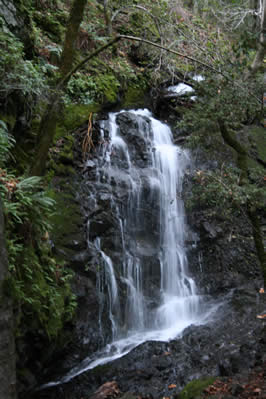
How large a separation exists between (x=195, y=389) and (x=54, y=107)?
4842 millimetres

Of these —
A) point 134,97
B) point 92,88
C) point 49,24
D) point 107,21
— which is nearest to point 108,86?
point 92,88

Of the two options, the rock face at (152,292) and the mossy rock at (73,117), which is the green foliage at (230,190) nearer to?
the rock face at (152,292)

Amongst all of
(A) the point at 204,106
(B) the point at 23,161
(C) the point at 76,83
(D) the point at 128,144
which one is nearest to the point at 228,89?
(A) the point at 204,106

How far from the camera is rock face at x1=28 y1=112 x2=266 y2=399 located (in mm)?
5719

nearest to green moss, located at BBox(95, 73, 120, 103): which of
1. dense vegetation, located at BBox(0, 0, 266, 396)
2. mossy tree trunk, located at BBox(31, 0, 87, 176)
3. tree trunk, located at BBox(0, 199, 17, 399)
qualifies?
dense vegetation, located at BBox(0, 0, 266, 396)

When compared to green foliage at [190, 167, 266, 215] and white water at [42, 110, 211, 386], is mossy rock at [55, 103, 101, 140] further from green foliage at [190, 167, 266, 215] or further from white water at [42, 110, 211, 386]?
green foliage at [190, 167, 266, 215]

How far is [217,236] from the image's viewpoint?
1020 cm

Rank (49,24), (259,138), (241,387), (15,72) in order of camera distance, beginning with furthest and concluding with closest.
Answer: (259,138)
(49,24)
(15,72)
(241,387)

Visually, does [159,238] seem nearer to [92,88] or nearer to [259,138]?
[92,88]

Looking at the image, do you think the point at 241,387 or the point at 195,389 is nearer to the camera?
the point at 241,387

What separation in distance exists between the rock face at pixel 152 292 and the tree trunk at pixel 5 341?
3.47 meters

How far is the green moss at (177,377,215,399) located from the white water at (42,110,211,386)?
223 centimetres

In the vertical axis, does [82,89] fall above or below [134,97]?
below

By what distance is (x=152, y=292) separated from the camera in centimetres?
867
